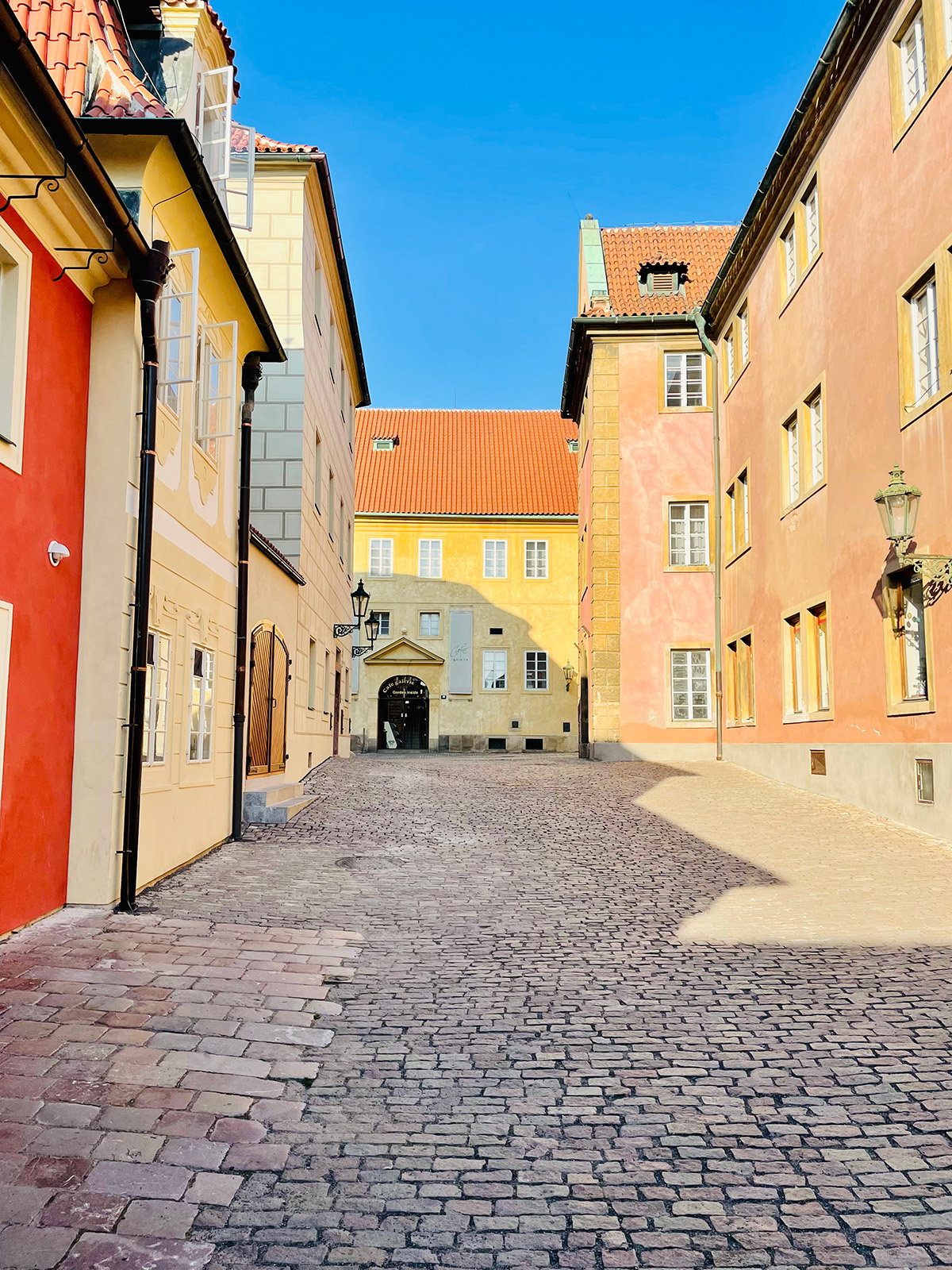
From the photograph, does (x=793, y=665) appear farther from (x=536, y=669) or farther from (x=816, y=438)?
(x=536, y=669)

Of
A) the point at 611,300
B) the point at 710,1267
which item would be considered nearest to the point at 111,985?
the point at 710,1267

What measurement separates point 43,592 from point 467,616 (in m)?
34.2

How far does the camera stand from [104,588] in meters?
8.01

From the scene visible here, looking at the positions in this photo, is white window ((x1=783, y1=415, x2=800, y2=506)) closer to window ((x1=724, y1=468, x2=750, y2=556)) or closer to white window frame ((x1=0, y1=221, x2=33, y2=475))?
window ((x1=724, y1=468, x2=750, y2=556))

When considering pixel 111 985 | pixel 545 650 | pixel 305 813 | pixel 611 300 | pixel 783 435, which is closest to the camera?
pixel 111 985

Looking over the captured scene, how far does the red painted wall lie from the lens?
6805 millimetres

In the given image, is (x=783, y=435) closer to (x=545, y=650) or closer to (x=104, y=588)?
(x=104, y=588)

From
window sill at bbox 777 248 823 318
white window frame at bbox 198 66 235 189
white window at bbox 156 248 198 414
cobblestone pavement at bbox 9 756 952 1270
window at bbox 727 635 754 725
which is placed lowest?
cobblestone pavement at bbox 9 756 952 1270

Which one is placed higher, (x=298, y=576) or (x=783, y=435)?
(x=783, y=435)

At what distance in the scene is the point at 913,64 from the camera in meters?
12.9

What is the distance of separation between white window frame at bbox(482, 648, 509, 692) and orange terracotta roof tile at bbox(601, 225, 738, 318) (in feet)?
53.4

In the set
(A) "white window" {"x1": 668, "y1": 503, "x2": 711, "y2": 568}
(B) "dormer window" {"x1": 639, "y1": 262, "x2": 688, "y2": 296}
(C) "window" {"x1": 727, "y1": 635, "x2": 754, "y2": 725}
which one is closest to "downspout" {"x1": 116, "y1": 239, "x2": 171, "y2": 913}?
(C) "window" {"x1": 727, "y1": 635, "x2": 754, "y2": 725}

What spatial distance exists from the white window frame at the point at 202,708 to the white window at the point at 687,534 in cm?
1586

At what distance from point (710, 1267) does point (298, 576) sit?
14.3 metres
